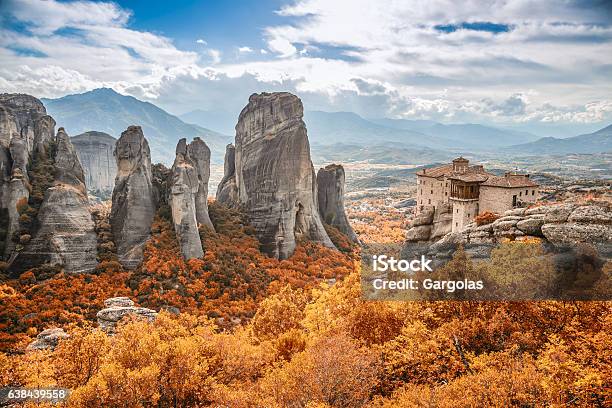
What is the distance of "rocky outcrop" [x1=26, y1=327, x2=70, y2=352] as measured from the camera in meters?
30.5

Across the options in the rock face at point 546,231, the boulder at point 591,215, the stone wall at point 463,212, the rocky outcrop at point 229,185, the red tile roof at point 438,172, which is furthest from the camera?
the rocky outcrop at point 229,185

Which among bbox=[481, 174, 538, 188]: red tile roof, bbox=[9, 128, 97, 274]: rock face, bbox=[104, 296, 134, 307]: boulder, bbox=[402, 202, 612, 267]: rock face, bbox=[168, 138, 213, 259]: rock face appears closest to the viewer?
bbox=[402, 202, 612, 267]: rock face

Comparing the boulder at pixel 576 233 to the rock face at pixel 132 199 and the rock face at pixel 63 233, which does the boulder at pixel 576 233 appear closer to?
the rock face at pixel 132 199

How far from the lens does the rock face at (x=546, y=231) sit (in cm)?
2417

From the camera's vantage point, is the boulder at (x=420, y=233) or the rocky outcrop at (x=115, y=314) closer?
the rocky outcrop at (x=115, y=314)

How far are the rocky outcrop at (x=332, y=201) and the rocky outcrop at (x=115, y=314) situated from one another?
42.2 metres

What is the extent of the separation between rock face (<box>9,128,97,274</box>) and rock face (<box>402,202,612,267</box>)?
98.9 feet

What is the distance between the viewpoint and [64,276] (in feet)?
134

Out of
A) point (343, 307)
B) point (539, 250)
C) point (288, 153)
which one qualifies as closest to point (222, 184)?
point (288, 153)

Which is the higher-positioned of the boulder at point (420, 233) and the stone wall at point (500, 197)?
the stone wall at point (500, 197)

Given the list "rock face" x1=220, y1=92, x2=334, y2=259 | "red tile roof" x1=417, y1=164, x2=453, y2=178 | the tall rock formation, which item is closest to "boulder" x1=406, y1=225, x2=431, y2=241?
"red tile roof" x1=417, y1=164, x2=453, y2=178

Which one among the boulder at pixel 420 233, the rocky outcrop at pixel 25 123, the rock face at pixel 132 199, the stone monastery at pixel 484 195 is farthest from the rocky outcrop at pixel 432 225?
the rocky outcrop at pixel 25 123

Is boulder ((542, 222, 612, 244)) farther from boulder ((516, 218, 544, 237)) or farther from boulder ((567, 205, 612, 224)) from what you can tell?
boulder ((516, 218, 544, 237))

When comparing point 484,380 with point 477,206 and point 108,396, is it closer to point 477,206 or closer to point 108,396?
point 108,396
